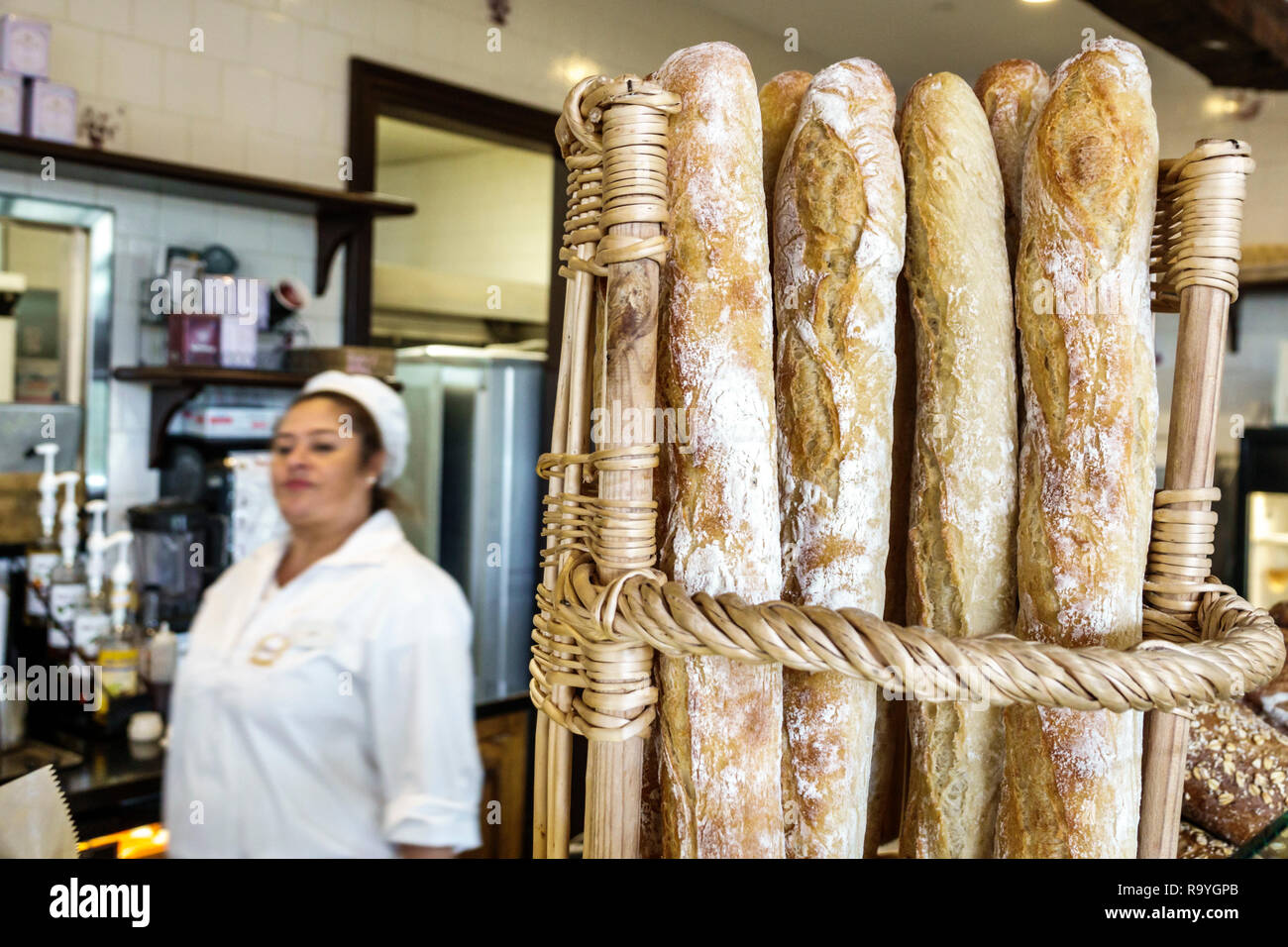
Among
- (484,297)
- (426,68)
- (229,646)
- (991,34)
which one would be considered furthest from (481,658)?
(991,34)

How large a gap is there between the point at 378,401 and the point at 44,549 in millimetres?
865

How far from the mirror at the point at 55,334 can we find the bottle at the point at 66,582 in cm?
5

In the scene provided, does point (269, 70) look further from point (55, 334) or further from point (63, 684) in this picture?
point (63, 684)

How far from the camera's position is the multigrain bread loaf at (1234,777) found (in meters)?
0.70

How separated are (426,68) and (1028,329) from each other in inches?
107

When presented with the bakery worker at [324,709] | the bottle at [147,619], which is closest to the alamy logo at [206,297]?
the bottle at [147,619]

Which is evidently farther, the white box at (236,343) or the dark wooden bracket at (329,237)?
the dark wooden bracket at (329,237)

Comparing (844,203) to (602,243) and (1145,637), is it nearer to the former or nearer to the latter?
(602,243)

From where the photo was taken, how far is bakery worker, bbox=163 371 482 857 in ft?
4.95

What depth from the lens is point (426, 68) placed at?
9.64ft

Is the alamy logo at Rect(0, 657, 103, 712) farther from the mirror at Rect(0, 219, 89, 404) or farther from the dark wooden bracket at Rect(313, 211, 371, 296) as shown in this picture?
the dark wooden bracket at Rect(313, 211, 371, 296)

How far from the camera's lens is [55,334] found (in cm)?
233
